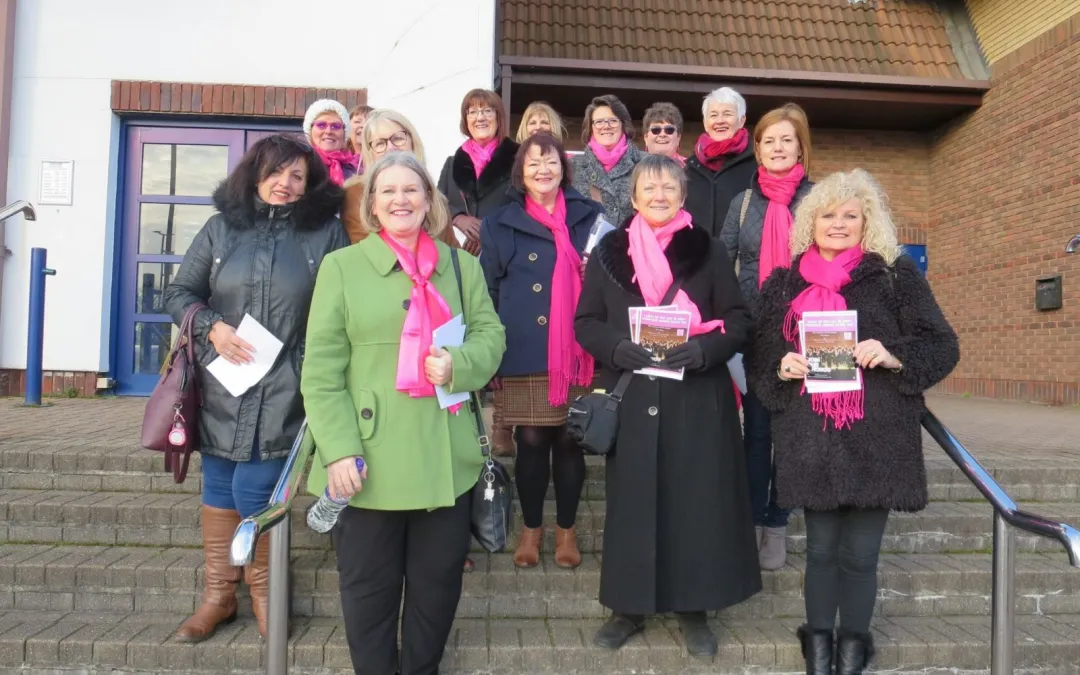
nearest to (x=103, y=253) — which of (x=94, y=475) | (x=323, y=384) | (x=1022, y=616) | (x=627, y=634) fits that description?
(x=94, y=475)

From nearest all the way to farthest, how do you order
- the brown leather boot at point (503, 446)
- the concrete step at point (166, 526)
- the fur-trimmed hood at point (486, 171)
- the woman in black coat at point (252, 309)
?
the woman in black coat at point (252, 309)
the concrete step at point (166, 526)
the fur-trimmed hood at point (486, 171)
the brown leather boot at point (503, 446)

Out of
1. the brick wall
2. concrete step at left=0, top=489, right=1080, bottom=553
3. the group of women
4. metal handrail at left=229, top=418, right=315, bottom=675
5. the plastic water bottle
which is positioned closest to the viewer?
metal handrail at left=229, top=418, right=315, bottom=675

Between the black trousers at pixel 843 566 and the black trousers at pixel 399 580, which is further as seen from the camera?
the black trousers at pixel 843 566

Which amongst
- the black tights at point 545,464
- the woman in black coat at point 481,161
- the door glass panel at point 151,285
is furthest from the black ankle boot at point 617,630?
the door glass panel at point 151,285

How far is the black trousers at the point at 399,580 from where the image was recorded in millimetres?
2434

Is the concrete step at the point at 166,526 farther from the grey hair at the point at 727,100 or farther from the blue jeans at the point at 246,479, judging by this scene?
the grey hair at the point at 727,100

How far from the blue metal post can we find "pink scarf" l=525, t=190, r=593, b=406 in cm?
476

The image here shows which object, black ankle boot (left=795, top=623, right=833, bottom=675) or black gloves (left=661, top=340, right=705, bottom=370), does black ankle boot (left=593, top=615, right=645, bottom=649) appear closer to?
black ankle boot (left=795, top=623, right=833, bottom=675)

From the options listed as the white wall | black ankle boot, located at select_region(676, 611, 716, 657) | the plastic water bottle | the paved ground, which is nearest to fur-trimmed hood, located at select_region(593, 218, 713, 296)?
the plastic water bottle

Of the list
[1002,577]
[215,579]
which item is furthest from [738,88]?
[215,579]

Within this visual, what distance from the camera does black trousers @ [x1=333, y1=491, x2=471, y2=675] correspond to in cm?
243

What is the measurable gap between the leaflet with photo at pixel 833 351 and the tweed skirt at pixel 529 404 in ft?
3.43

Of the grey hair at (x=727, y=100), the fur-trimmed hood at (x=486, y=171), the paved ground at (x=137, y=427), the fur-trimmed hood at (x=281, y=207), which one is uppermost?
the grey hair at (x=727, y=100)

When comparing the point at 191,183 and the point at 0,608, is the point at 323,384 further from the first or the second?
the point at 191,183
